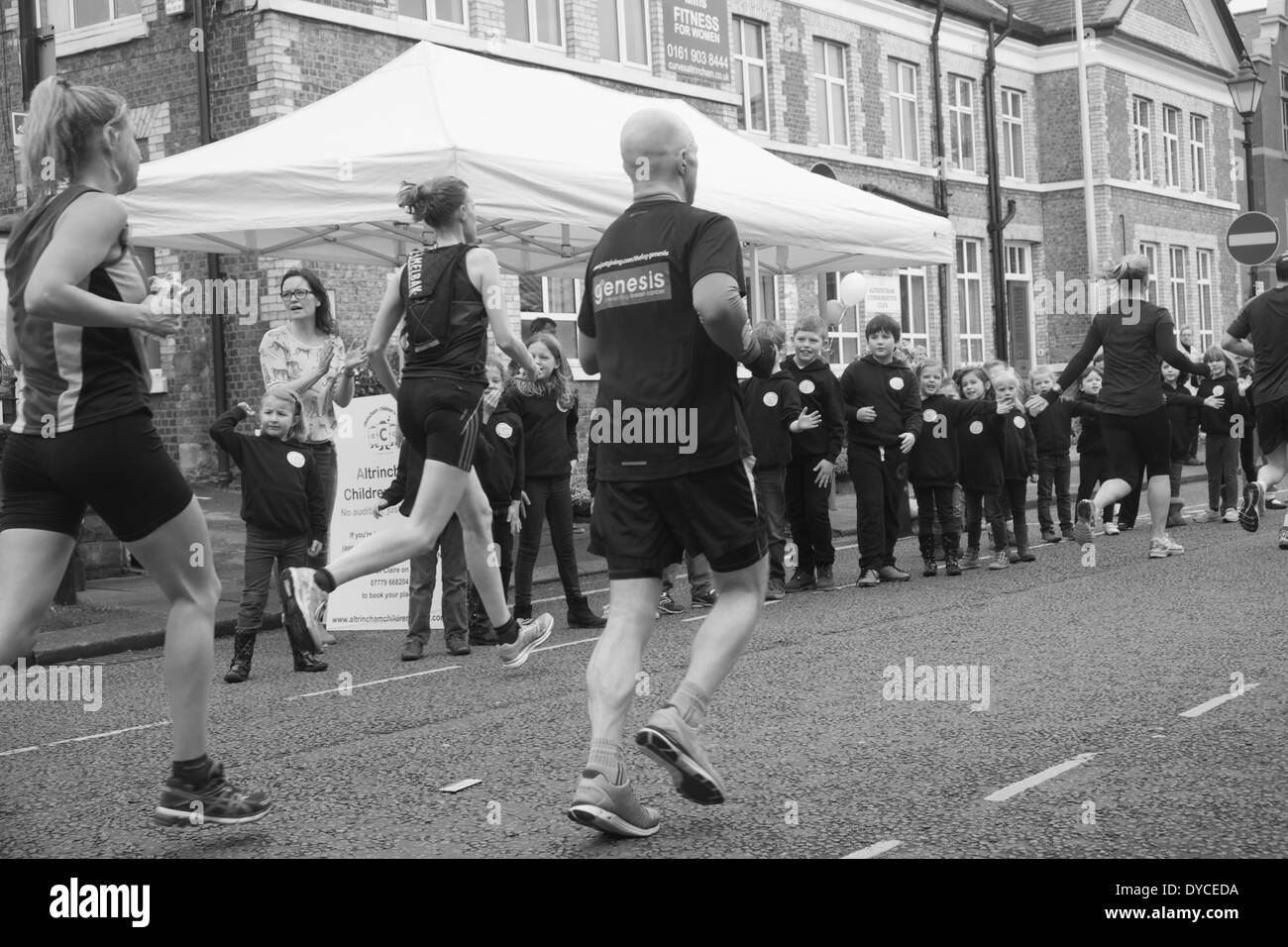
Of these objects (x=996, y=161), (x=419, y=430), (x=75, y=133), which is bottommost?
(x=419, y=430)

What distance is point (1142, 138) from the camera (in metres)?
36.6

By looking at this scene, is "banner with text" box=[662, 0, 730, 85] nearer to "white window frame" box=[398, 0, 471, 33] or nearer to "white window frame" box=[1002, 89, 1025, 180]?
"white window frame" box=[398, 0, 471, 33]

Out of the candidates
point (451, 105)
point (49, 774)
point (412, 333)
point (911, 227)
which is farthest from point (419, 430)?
point (911, 227)

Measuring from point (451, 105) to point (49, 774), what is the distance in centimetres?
623

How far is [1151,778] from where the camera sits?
15.3ft

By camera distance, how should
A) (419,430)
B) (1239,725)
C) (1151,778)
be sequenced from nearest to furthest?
(1151,778) < (1239,725) < (419,430)

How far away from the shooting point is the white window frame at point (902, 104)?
97.0ft

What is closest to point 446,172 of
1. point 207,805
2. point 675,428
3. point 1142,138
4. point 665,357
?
point 665,357

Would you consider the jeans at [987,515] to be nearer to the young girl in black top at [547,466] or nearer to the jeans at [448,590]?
the young girl in black top at [547,466]

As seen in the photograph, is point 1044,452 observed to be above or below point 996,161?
below

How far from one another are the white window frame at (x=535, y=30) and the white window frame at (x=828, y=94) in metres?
7.73

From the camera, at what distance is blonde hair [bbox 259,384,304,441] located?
825 cm
